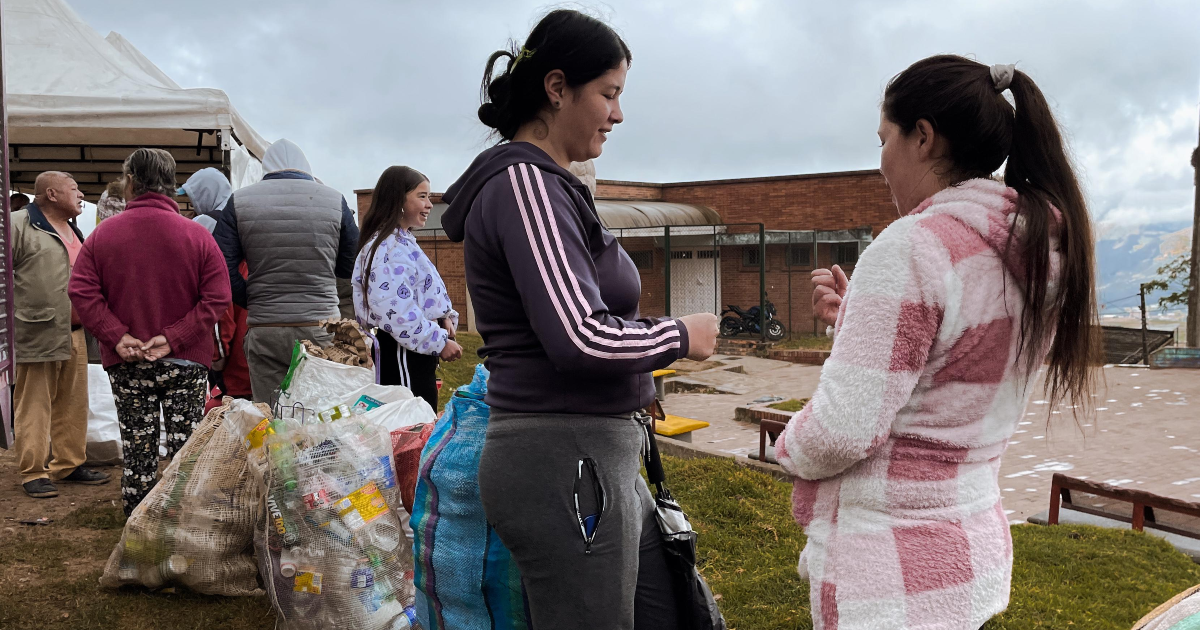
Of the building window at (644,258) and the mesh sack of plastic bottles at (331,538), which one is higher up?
the building window at (644,258)

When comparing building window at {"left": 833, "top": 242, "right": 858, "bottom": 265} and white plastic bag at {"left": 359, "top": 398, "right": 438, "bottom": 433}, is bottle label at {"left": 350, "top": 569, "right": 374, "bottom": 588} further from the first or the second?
building window at {"left": 833, "top": 242, "right": 858, "bottom": 265}

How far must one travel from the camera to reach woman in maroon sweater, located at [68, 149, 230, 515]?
3.87m

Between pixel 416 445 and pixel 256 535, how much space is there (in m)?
0.63

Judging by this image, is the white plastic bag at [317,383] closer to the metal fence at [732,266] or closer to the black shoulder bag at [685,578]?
the black shoulder bag at [685,578]

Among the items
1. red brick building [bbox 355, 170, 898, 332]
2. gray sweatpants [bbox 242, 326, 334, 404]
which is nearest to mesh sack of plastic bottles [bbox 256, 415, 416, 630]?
gray sweatpants [bbox 242, 326, 334, 404]

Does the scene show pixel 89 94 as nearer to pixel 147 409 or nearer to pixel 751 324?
pixel 147 409

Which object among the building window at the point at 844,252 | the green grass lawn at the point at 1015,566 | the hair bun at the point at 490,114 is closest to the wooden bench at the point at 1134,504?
the green grass lawn at the point at 1015,566

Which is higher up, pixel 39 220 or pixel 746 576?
pixel 39 220

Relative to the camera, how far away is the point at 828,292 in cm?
180

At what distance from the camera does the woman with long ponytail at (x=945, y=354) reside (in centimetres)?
133

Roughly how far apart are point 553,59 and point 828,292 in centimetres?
76

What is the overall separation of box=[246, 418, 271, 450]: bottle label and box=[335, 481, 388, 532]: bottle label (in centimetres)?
50

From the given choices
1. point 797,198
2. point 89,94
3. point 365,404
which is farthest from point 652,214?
point 365,404

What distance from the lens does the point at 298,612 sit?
2.75 meters
